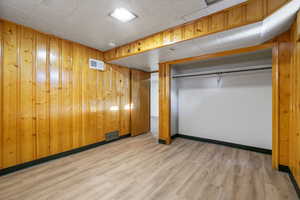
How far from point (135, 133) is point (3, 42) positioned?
12.4 ft

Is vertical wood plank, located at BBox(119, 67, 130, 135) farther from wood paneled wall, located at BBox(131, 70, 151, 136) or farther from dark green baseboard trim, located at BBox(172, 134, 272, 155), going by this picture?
dark green baseboard trim, located at BBox(172, 134, 272, 155)

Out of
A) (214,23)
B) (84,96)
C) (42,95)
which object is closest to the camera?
(214,23)

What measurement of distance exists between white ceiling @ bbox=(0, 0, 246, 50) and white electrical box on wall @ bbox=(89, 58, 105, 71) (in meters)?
0.79

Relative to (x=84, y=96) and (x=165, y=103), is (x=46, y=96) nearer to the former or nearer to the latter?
(x=84, y=96)

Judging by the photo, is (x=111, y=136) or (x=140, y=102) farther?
(x=140, y=102)

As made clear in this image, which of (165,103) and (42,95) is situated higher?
(42,95)

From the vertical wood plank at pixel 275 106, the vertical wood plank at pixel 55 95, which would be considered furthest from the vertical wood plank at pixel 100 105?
the vertical wood plank at pixel 275 106

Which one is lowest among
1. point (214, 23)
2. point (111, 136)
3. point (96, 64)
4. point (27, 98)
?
point (111, 136)

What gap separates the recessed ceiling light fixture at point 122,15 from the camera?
193 cm

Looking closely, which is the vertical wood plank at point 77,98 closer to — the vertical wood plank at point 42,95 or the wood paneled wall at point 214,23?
the vertical wood plank at point 42,95

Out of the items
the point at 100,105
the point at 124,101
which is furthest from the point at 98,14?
the point at 124,101

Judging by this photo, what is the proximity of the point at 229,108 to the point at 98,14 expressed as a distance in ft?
12.0

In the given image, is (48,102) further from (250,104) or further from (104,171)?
(250,104)

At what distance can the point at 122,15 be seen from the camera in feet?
6.69
